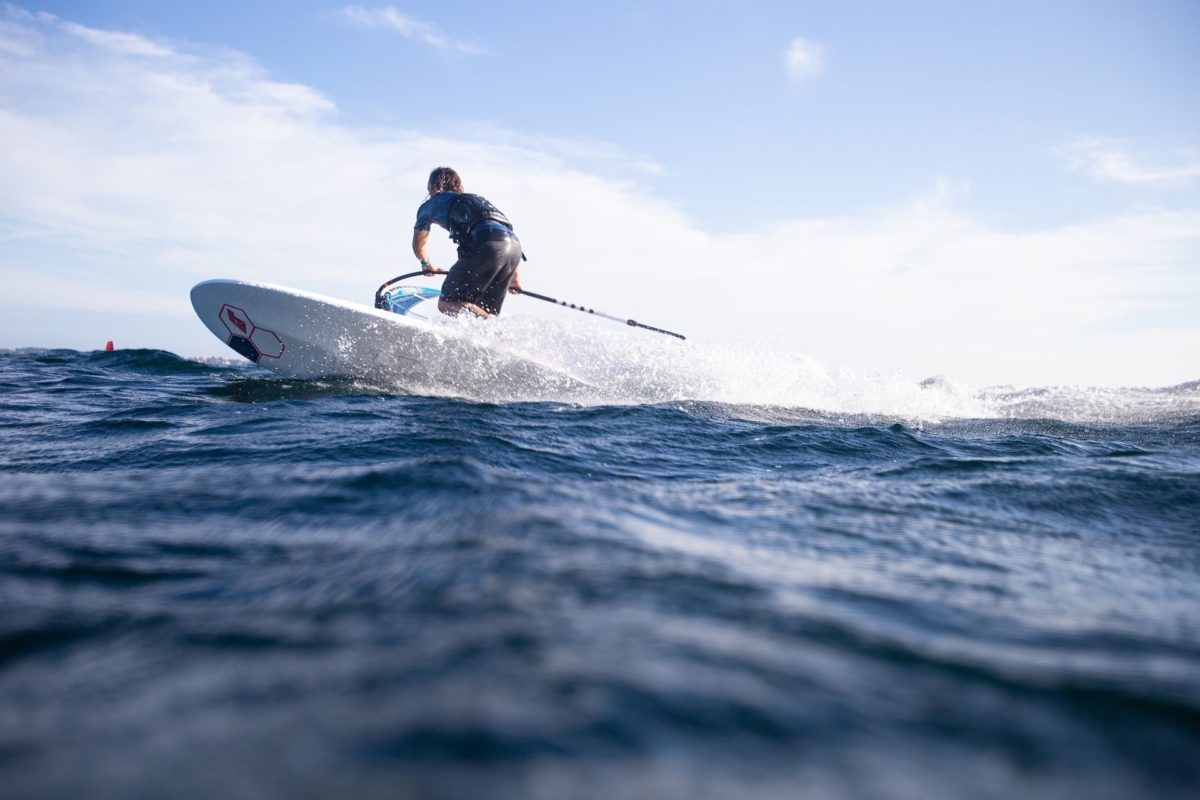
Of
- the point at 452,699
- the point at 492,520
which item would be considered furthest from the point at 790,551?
the point at 452,699

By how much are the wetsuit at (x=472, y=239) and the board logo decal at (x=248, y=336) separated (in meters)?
1.91

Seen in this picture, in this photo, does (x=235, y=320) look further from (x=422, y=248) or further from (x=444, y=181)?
(x=444, y=181)

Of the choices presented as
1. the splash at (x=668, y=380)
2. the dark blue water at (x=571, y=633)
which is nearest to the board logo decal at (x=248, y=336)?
the splash at (x=668, y=380)

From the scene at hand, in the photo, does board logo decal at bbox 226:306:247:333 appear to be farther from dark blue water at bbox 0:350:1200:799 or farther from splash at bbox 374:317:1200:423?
dark blue water at bbox 0:350:1200:799

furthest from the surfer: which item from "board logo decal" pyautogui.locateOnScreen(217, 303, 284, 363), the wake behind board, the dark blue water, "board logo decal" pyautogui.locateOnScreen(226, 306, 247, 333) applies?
the dark blue water

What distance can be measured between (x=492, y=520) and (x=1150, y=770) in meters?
1.93

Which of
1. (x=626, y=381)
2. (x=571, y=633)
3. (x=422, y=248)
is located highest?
(x=422, y=248)

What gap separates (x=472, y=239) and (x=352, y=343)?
5.89ft

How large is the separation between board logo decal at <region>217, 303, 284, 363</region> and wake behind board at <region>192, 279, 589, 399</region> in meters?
0.01

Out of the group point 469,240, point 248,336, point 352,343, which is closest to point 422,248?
point 469,240

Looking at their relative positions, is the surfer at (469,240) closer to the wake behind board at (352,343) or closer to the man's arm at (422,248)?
the man's arm at (422,248)

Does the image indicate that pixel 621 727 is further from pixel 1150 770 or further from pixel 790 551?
pixel 790 551

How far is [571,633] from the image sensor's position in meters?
1.57

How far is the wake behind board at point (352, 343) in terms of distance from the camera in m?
6.90
